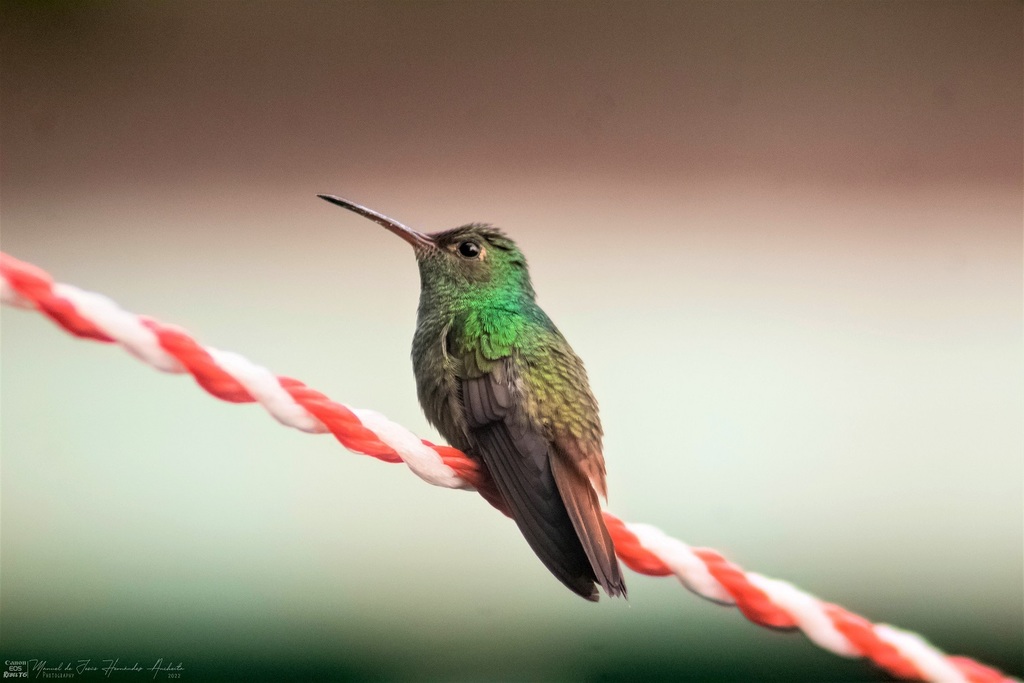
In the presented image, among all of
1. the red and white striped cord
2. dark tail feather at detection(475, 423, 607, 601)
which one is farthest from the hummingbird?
the red and white striped cord

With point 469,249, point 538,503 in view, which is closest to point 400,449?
point 538,503

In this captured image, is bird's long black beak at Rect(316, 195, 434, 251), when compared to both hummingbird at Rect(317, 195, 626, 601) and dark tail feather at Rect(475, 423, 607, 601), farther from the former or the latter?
dark tail feather at Rect(475, 423, 607, 601)

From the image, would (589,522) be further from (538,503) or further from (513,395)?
(513,395)

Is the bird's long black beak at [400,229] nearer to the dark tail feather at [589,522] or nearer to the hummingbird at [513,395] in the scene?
the hummingbird at [513,395]

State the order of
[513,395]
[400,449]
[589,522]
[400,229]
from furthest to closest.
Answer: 1. [400,229]
2. [513,395]
3. [589,522]
4. [400,449]

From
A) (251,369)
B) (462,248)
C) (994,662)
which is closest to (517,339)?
(462,248)

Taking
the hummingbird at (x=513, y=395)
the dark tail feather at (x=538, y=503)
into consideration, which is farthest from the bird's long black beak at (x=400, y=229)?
the dark tail feather at (x=538, y=503)
